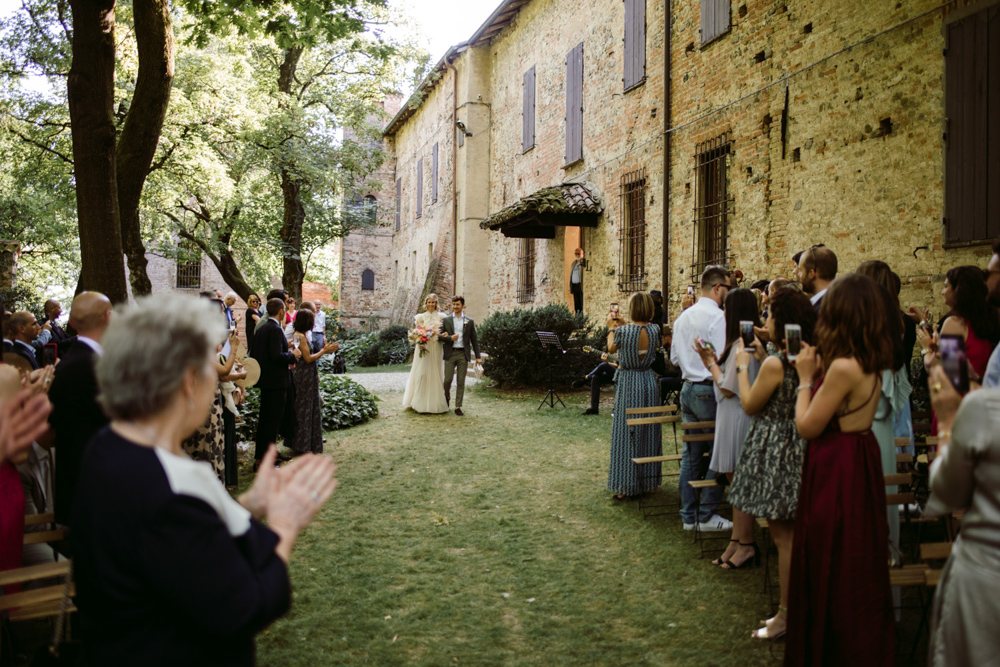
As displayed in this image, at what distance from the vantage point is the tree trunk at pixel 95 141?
248 inches

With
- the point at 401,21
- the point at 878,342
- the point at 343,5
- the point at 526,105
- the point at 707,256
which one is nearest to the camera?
the point at 878,342

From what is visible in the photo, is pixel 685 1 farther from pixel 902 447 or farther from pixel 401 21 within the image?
pixel 401 21

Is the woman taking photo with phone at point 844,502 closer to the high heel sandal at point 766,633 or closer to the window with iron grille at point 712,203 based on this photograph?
the high heel sandal at point 766,633

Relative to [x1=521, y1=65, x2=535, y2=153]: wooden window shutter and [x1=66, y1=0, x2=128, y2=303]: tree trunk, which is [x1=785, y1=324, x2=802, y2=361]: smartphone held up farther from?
[x1=521, y1=65, x2=535, y2=153]: wooden window shutter

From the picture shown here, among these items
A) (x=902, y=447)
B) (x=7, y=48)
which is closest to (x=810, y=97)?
(x=902, y=447)

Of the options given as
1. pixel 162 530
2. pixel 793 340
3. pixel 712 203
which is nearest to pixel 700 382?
pixel 793 340

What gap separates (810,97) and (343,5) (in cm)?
631

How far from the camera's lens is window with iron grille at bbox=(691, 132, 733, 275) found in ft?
37.5

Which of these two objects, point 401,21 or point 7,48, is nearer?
point 7,48

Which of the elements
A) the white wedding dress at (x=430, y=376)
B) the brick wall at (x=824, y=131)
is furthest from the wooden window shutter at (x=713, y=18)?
the white wedding dress at (x=430, y=376)

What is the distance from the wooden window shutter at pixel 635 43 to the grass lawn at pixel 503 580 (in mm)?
8838

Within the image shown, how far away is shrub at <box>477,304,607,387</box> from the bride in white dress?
101 inches

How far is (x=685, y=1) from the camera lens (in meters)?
12.4

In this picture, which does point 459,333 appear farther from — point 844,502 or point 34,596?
point 844,502
